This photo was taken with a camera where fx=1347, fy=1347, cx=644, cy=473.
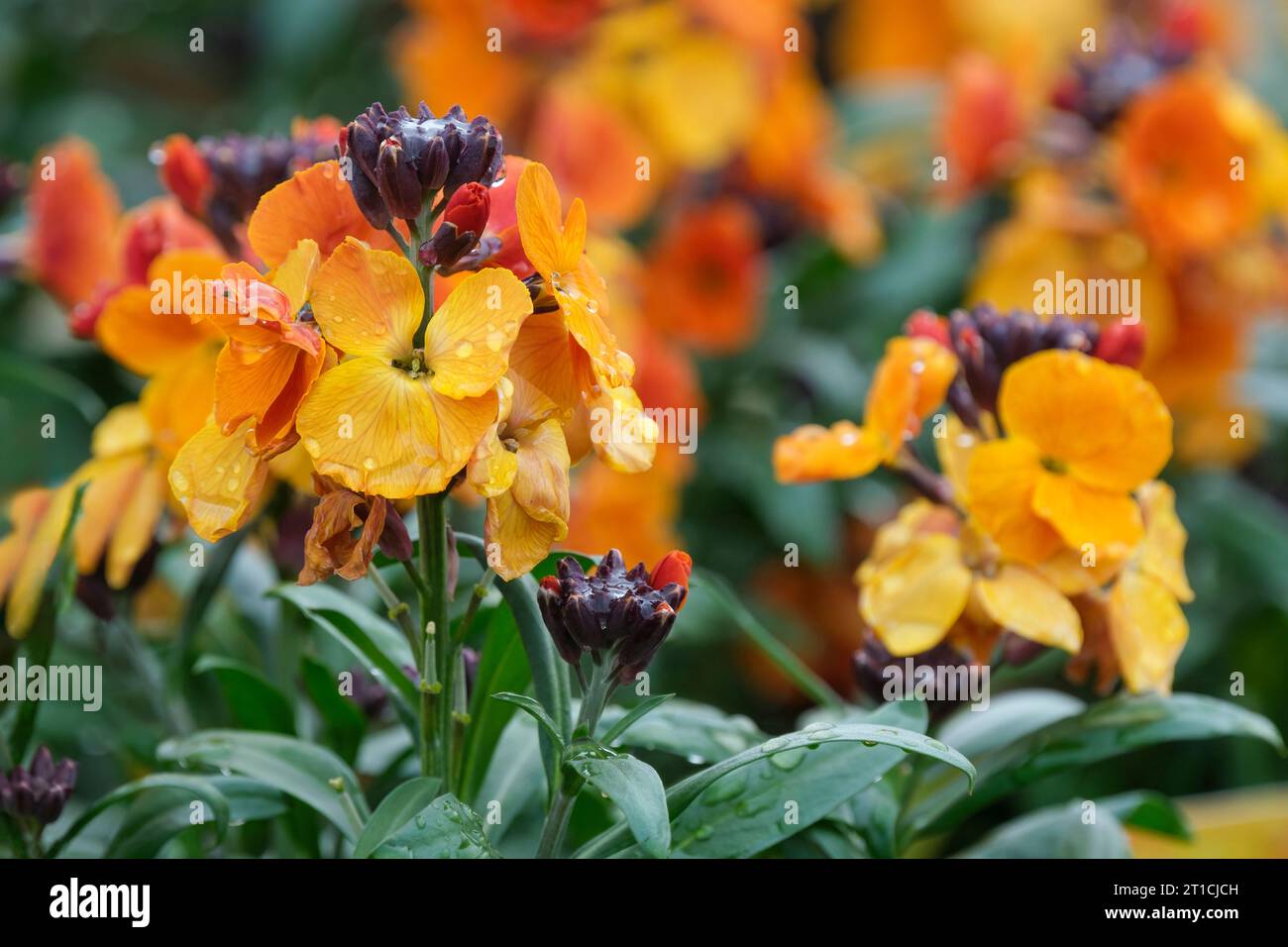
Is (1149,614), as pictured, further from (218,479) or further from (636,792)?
(218,479)

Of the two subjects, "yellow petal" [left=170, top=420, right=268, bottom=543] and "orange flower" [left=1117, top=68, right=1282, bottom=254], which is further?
"orange flower" [left=1117, top=68, right=1282, bottom=254]

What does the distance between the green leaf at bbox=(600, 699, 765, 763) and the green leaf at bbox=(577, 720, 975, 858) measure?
0.07m

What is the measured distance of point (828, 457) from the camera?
0.74 m

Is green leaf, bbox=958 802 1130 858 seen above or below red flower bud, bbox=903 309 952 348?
below

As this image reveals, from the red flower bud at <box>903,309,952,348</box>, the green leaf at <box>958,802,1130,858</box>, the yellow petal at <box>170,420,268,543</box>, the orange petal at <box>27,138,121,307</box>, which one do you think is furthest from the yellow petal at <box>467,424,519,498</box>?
the orange petal at <box>27,138,121,307</box>

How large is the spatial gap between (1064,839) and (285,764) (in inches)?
17.8

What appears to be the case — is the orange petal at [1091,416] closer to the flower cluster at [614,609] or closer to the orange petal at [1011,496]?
the orange petal at [1011,496]

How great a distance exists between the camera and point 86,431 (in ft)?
3.90

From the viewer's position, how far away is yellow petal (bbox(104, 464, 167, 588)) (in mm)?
798

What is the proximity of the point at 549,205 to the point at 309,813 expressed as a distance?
0.39 meters

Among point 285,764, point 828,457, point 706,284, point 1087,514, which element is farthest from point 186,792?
point 706,284

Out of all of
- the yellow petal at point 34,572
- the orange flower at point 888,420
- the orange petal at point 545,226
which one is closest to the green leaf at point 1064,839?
the orange flower at point 888,420

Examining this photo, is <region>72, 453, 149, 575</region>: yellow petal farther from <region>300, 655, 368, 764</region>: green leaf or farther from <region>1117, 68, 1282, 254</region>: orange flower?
<region>1117, 68, 1282, 254</region>: orange flower
